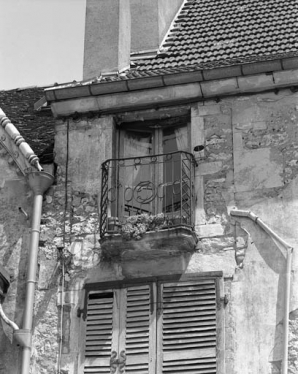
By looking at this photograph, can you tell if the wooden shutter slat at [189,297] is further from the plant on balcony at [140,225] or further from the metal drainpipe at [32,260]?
the metal drainpipe at [32,260]

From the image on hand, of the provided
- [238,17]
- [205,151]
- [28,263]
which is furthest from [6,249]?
[238,17]

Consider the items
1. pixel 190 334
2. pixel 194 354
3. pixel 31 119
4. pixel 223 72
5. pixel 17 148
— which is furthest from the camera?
pixel 31 119

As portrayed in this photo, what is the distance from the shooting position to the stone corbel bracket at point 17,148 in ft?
47.5

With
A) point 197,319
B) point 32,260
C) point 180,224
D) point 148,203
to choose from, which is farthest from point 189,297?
point 32,260

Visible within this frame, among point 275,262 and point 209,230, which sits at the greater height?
point 209,230

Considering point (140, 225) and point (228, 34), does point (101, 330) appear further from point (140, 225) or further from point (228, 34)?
point (228, 34)

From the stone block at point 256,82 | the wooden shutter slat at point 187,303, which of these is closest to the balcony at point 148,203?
the wooden shutter slat at point 187,303

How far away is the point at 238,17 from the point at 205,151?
10.5 ft

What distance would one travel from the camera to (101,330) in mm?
13344

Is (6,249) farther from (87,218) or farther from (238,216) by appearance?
(238,216)

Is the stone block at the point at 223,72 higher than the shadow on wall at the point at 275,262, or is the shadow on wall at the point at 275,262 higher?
the stone block at the point at 223,72

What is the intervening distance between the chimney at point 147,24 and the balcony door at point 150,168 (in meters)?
1.58

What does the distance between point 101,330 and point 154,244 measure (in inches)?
48.3

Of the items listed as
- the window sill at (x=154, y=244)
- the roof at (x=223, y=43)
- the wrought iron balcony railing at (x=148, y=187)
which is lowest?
the window sill at (x=154, y=244)
